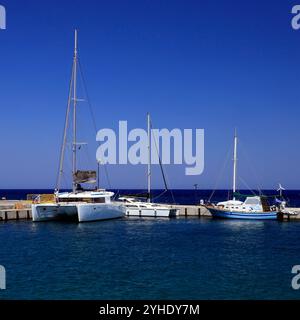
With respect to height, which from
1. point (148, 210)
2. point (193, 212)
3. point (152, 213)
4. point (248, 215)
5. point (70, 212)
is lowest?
point (193, 212)

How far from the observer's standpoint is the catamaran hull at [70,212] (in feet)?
163

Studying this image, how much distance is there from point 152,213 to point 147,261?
33084 millimetres

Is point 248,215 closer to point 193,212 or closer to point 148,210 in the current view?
point 193,212

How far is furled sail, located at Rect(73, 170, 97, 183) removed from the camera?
2146 inches

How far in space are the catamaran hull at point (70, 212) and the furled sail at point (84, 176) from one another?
4.61 meters

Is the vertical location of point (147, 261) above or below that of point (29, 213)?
below

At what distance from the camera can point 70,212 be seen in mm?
50750

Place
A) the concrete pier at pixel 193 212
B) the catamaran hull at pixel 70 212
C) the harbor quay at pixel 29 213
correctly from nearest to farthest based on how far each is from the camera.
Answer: the catamaran hull at pixel 70 212
the harbor quay at pixel 29 213
the concrete pier at pixel 193 212

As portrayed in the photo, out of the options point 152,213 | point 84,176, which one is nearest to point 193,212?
point 152,213

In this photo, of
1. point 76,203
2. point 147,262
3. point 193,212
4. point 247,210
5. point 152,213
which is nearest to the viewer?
point 147,262

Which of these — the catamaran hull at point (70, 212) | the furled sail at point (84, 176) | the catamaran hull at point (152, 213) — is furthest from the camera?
the catamaran hull at point (152, 213)

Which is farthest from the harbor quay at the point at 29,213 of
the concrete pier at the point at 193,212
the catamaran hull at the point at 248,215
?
the catamaran hull at the point at 248,215

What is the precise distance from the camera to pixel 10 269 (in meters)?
25.2

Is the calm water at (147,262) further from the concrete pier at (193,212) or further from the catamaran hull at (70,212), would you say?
the concrete pier at (193,212)
